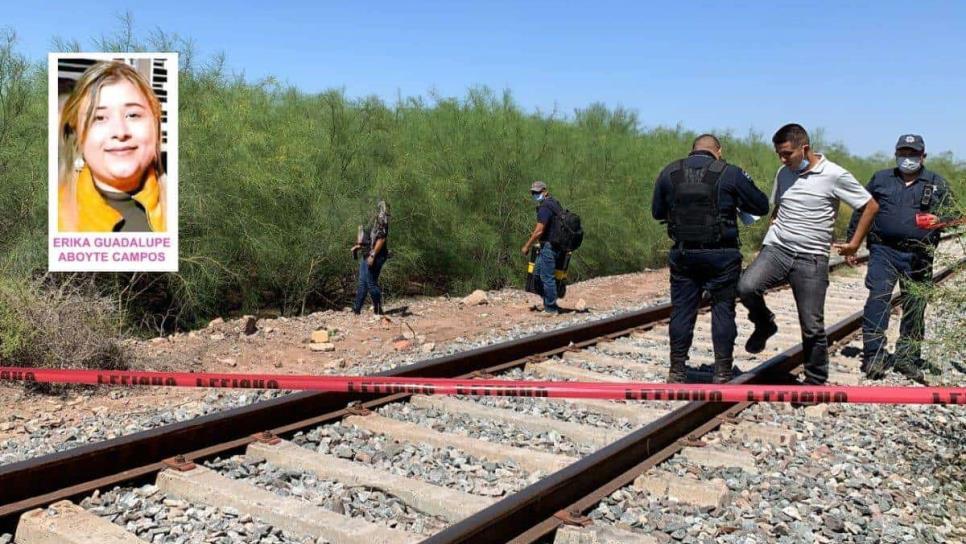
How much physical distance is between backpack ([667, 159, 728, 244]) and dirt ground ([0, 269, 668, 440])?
313 centimetres

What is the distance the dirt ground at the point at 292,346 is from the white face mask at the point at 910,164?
4517mm

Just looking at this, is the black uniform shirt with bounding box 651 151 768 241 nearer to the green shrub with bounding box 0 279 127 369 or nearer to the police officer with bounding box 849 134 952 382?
the police officer with bounding box 849 134 952 382

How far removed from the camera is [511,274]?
1831 centimetres

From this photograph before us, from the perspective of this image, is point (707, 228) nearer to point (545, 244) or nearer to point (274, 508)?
point (274, 508)

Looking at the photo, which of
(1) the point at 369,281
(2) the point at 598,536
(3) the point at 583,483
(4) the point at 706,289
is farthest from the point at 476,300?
(2) the point at 598,536

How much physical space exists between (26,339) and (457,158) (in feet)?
37.8

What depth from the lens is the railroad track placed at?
380 cm

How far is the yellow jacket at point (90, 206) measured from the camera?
8.12 meters

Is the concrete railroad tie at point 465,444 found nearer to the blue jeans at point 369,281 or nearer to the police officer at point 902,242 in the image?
the police officer at point 902,242

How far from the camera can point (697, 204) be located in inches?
239

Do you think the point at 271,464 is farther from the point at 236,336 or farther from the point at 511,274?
the point at 511,274

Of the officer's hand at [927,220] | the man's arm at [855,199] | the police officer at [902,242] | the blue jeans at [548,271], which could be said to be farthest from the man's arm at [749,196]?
the blue jeans at [548,271]

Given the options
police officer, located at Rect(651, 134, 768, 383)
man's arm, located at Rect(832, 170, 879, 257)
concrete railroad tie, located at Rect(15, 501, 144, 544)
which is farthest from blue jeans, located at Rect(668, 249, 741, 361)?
concrete railroad tie, located at Rect(15, 501, 144, 544)

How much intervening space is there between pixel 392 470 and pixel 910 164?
514cm
